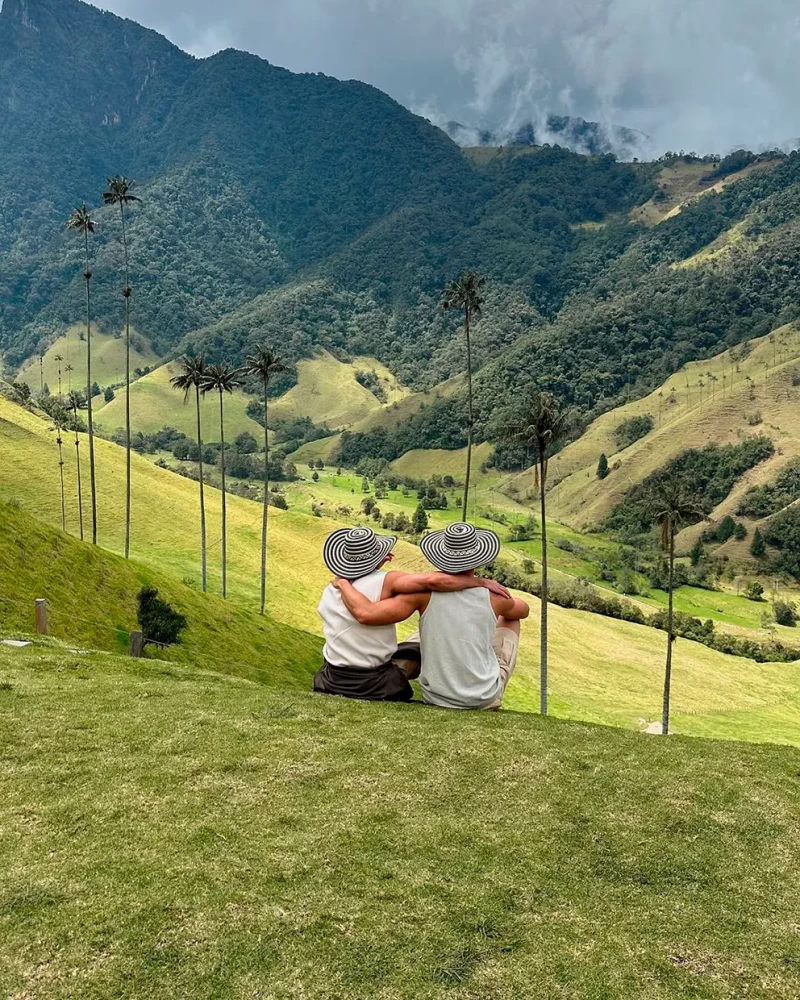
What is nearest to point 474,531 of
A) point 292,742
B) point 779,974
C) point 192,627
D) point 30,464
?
point 292,742

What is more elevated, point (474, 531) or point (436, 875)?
point (474, 531)

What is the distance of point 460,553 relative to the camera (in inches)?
826

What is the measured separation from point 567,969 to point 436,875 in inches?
107

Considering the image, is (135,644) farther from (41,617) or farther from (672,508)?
(672,508)

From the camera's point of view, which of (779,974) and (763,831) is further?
(763,831)

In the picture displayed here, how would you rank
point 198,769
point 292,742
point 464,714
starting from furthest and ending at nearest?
point 464,714, point 292,742, point 198,769

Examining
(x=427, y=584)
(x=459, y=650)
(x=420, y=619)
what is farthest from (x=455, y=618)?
(x=427, y=584)

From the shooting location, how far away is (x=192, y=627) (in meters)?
43.2

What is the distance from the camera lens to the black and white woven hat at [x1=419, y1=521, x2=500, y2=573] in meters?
20.9

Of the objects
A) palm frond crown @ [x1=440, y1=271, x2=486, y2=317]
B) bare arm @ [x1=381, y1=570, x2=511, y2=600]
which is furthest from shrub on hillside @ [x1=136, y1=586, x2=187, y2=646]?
palm frond crown @ [x1=440, y1=271, x2=486, y2=317]

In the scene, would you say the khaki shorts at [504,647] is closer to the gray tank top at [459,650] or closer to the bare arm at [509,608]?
the bare arm at [509,608]

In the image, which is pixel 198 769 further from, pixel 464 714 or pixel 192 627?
pixel 192 627

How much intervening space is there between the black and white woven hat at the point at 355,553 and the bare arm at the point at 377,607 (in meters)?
0.64

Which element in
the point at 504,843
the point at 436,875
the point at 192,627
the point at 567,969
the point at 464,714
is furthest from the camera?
the point at 192,627
